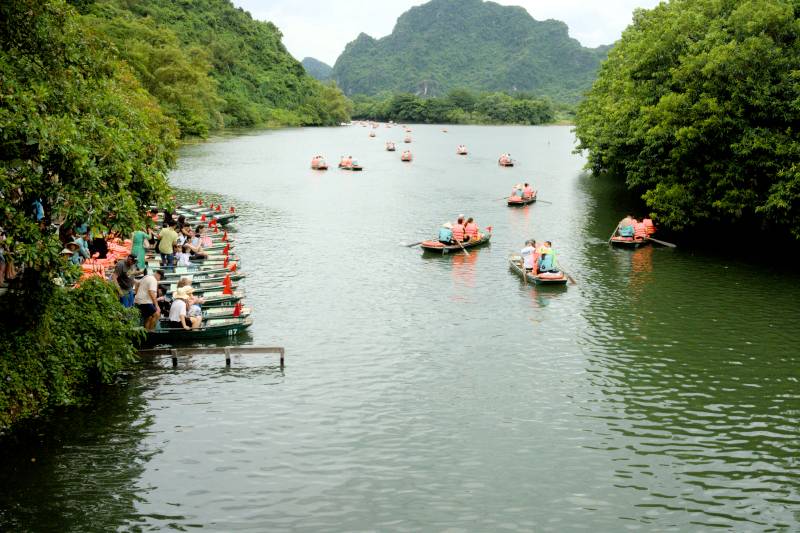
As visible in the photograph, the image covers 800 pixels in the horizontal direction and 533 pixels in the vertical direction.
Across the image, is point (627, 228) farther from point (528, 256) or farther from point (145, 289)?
point (145, 289)

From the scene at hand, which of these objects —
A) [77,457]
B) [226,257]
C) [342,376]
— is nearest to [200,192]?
[226,257]

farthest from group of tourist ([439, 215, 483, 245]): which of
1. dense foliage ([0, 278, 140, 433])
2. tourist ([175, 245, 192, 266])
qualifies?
Answer: dense foliage ([0, 278, 140, 433])

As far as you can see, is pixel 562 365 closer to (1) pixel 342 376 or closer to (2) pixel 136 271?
(1) pixel 342 376

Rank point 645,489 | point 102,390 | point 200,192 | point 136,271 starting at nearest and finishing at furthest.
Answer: point 645,489 → point 102,390 → point 136,271 → point 200,192

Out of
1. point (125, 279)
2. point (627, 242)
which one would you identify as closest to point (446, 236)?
point (627, 242)

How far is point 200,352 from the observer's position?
825 inches

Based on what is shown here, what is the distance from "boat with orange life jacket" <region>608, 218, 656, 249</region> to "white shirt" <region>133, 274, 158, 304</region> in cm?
2636

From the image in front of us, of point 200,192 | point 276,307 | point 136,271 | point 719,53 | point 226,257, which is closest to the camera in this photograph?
point 136,271

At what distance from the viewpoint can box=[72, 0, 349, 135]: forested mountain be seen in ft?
315

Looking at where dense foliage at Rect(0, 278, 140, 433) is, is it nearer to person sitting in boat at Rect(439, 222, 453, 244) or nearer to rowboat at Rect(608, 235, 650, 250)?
person sitting in boat at Rect(439, 222, 453, 244)

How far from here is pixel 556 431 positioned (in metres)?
17.7

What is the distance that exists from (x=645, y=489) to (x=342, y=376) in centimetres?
903

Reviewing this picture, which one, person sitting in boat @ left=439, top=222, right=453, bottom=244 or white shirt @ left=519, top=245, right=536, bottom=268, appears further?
person sitting in boat @ left=439, top=222, right=453, bottom=244

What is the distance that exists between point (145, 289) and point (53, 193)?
6160 millimetres
